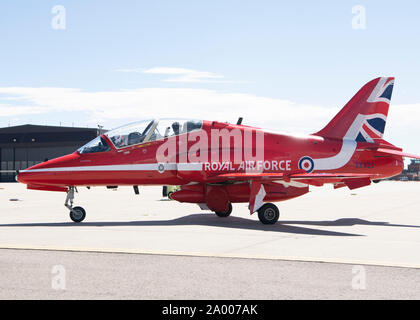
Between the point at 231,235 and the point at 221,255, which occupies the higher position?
the point at 221,255

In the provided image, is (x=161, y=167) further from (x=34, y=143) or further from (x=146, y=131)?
(x=34, y=143)

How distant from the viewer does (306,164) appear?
56.8ft

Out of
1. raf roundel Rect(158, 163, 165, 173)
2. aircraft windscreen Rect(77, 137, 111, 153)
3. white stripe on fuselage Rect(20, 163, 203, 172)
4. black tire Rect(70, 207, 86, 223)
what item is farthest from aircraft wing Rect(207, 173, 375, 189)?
black tire Rect(70, 207, 86, 223)

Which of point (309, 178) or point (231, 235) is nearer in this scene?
point (231, 235)

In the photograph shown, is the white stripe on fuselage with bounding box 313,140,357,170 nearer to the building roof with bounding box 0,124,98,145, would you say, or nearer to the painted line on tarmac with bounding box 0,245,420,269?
the painted line on tarmac with bounding box 0,245,420,269

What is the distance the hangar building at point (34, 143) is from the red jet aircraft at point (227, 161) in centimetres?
6493

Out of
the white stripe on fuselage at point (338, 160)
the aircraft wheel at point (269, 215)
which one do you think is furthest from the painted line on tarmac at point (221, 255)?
the white stripe on fuselage at point (338, 160)

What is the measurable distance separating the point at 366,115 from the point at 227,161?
586 centimetres

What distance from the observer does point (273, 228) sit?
14336 millimetres

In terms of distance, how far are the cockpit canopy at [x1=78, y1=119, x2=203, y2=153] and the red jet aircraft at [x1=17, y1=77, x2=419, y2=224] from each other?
33 millimetres

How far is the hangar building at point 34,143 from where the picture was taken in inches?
3169

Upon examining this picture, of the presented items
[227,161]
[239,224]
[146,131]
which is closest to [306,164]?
[227,161]

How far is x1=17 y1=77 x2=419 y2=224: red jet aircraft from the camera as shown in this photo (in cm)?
1549
